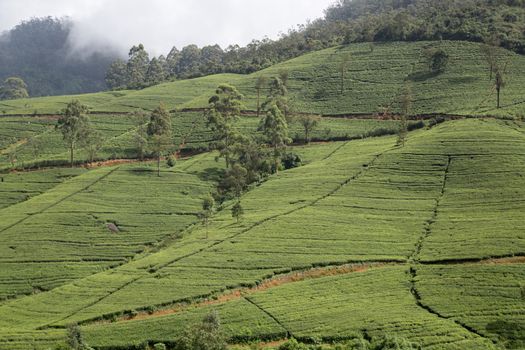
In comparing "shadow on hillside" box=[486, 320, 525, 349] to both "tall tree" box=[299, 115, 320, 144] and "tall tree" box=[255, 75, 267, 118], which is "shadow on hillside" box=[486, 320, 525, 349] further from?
A: "tall tree" box=[255, 75, 267, 118]

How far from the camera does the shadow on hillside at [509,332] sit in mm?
46000

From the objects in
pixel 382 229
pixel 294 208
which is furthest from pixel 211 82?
pixel 382 229

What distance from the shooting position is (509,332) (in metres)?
47.1

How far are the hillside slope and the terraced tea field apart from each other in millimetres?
26628

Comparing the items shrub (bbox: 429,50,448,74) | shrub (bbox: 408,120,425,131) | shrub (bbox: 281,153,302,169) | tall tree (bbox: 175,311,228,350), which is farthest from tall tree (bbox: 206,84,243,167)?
tall tree (bbox: 175,311,228,350)

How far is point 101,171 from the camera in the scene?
10212cm

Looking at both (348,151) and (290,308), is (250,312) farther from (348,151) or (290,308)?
(348,151)

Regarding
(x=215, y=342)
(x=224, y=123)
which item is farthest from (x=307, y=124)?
(x=215, y=342)

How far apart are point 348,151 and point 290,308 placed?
5817 cm

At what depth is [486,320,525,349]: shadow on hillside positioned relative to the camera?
1811 inches

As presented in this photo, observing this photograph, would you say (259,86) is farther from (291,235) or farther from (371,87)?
(291,235)

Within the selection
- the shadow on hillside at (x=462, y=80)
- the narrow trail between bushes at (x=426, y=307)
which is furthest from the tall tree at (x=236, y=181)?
the shadow on hillside at (x=462, y=80)

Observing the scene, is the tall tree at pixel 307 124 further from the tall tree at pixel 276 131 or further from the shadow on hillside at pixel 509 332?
the shadow on hillside at pixel 509 332

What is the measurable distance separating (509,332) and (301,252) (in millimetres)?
23211
